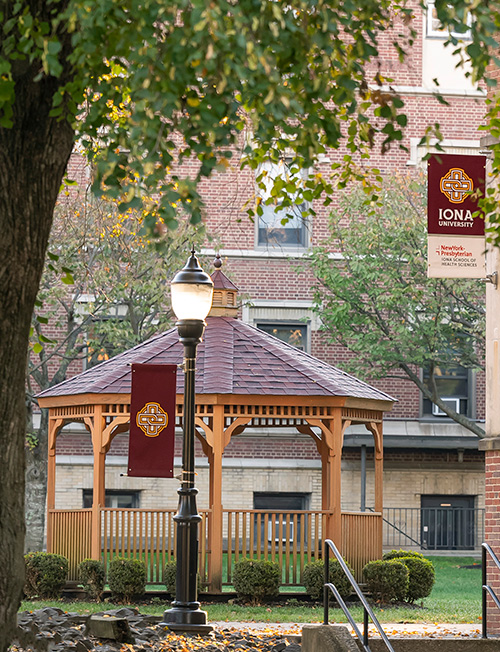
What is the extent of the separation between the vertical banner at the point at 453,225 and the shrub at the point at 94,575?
23.1 ft

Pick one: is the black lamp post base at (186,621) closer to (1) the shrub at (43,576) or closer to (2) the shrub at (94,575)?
(2) the shrub at (94,575)

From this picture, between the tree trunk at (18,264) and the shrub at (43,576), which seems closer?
the tree trunk at (18,264)

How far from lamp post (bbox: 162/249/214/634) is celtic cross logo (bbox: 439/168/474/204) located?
2.99 m

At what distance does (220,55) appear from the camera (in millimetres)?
5258

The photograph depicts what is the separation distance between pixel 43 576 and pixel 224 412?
3.61 metres

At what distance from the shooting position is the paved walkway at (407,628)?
1291 centimetres

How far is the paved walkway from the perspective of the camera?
1291 centimetres

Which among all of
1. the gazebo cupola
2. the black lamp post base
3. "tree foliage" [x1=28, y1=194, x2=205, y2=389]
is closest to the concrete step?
the black lamp post base

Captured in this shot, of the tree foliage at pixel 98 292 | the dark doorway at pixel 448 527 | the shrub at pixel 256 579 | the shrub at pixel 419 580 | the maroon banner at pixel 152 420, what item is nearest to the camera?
the maroon banner at pixel 152 420

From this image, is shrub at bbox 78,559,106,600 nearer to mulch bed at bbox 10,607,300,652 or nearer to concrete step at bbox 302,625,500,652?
mulch bed at bbox 10,607,300,652

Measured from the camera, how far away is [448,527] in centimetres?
2764

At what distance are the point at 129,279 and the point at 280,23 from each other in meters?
16.9

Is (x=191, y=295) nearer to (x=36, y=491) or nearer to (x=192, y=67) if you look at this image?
(x=192, y=67)

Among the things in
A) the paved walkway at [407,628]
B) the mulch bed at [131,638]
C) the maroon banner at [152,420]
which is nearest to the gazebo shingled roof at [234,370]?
the maroon banner at [152,420]
